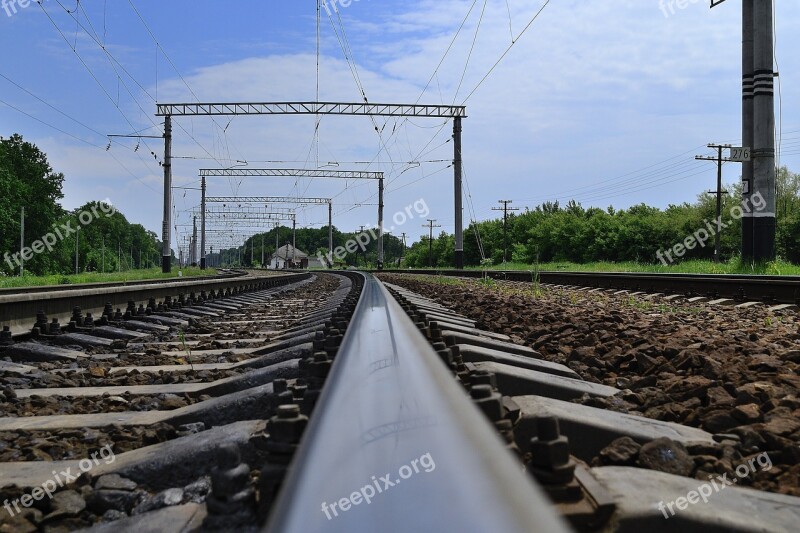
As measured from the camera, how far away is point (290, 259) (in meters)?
92.8

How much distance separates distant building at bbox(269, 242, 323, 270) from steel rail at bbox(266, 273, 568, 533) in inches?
3161

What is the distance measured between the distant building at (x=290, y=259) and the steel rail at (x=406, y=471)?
8028 centimetres

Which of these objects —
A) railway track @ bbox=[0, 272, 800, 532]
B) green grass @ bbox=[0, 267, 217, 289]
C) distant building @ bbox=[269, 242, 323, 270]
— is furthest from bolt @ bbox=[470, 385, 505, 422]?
distant building @ bbox=[269, 242, 323, 270]

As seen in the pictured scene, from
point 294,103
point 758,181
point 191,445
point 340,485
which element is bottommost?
point 191,445

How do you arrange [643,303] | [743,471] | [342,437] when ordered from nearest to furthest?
[342,437] → [743,471] → [643,303]

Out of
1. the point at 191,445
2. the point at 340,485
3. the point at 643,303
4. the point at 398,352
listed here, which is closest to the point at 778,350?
the point at 398,352

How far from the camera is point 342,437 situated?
1.17m

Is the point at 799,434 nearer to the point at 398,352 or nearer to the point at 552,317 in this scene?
the point at 398,352

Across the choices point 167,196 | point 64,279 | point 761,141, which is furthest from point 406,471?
point 167,196

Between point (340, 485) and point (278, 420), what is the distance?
0.44 m

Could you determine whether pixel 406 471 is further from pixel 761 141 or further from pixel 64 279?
pixel 64 279

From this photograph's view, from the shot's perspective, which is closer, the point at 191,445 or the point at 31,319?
the point at 191,445

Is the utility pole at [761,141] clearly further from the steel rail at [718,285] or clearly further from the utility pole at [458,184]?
the utility pole at [458,184]

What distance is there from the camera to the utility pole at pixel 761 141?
14484 millimetres
